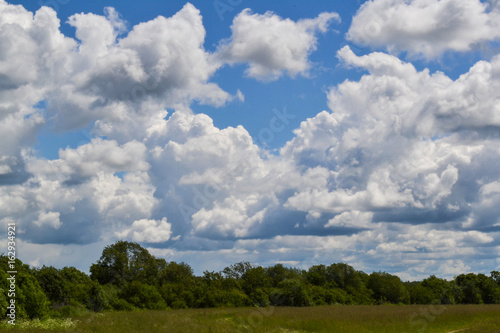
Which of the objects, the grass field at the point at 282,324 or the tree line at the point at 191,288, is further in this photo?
the tree line at the point at 191,288

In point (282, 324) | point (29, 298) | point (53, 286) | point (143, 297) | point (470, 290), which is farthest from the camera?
point (470, 290)

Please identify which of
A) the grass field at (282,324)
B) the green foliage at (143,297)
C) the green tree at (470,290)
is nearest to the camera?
the grass field at (282,324)

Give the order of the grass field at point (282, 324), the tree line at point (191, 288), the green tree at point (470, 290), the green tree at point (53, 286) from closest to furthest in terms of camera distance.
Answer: the grass field at point (282, 324)
the tree line at point (191, 288)
the green tree at point (53, 286)
the green tree at point (470, 290)

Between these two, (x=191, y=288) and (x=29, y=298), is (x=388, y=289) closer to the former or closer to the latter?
(x=191, y=288)

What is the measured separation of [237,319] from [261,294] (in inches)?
1529

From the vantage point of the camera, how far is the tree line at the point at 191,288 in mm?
61119

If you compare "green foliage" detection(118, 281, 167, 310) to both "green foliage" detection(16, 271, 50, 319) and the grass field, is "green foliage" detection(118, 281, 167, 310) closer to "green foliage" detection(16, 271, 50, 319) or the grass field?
the grass field

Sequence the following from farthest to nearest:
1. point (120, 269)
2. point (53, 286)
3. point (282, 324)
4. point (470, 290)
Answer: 1. point (470, 290)
2. point (120, 269)
3. point (53, 286)
4. point (282, 324)

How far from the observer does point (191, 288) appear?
77.4 meters

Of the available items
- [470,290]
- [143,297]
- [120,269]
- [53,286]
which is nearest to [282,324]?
[143,297]

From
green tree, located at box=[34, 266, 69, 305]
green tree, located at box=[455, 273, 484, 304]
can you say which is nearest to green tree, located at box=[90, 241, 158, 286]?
green tree, located at box=[34, 266, 69, 305]

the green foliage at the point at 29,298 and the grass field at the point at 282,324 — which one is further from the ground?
the green foliage at the point at 29,298

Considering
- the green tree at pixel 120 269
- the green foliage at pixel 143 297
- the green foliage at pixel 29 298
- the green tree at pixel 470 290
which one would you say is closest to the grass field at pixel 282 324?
the green foliage at pixel 29 298

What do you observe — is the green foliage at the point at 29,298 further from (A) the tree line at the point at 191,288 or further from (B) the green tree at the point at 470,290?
(B) the green tree at the point at 470,290
